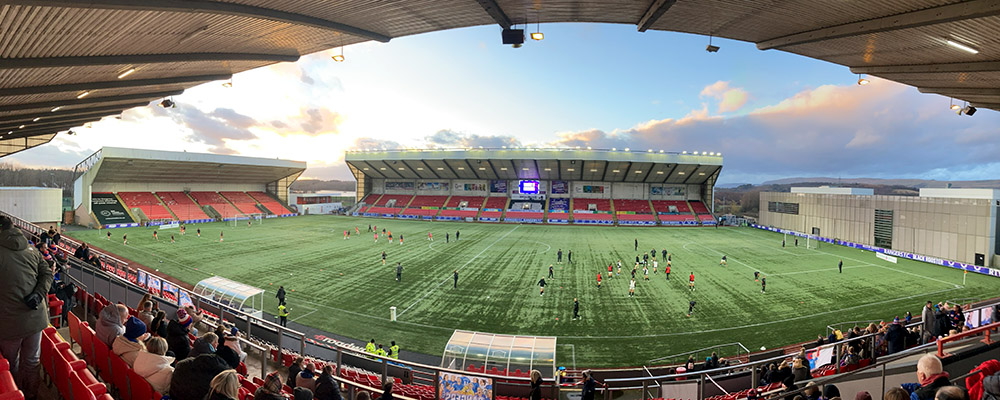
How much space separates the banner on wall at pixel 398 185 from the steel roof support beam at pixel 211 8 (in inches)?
Answer: 2327

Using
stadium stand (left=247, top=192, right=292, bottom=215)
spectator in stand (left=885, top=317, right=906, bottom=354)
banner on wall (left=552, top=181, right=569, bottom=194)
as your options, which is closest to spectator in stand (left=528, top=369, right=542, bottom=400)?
spectator in stand (left=885, top=317, right=906, bottom=354)

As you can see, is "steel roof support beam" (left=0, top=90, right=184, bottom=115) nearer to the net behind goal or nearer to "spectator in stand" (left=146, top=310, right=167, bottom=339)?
"spectator in stand" (left=146, top=310, right=167, bottom=339)

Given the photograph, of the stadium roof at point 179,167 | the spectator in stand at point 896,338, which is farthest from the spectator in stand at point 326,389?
the stadium roof at point 179,167

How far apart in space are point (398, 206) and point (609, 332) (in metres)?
54.0

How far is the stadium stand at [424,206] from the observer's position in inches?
2372

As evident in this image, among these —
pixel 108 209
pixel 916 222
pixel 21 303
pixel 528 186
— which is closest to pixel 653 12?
pixel 21 303

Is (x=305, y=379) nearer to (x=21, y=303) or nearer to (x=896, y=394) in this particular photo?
(x=21, y=303)

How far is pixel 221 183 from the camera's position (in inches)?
2249

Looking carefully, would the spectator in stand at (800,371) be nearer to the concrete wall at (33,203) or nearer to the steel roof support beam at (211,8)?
the steel roof support beam at (211,8)

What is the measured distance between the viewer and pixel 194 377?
3596 mm

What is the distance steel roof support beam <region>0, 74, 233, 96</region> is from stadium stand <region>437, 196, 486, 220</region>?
45265 mm

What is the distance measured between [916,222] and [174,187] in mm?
85680

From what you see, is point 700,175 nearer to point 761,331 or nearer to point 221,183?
point 761,331

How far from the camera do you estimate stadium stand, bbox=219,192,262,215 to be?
55.8 meters
